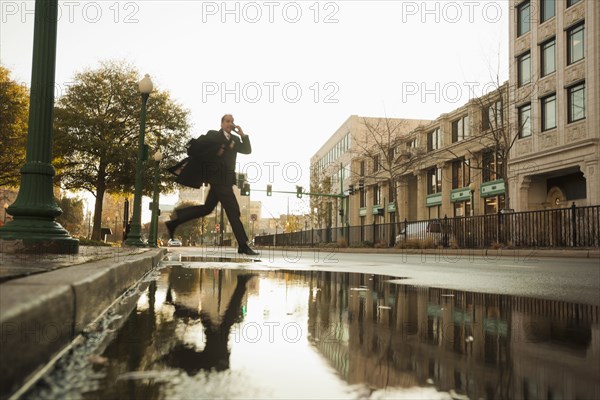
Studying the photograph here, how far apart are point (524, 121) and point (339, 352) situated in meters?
32.5

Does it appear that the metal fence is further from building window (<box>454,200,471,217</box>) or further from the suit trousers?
building window (<box>454,200,471,217</box>)

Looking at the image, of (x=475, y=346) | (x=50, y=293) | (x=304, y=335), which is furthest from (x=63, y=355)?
(x=475, y=346)

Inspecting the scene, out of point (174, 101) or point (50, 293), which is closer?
point (50, 293)

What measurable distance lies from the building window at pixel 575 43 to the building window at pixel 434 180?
18.6 m

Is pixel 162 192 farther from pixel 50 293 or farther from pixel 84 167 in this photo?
pixel 50 293

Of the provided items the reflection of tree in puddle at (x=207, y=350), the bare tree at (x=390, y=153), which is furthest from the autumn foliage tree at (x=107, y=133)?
the reflection of tree in puddle at (x=207, y=350)

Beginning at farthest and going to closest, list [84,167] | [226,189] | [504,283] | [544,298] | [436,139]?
1. [436,139]
2. [84,167]
3. [226,189]
4. [504,283]
5. [544,298]

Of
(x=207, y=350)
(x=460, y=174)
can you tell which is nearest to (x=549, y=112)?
(x=460, y=174)

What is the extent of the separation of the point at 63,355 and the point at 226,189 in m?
8.04

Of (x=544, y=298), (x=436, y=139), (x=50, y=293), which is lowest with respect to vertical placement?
(x=544, y=298)

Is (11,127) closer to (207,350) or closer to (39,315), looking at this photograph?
(207,350)

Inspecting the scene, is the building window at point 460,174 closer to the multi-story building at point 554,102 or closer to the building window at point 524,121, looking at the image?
the multi-story building at point 554,102

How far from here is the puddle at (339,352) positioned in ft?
5.88

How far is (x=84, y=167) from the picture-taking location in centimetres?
3547
